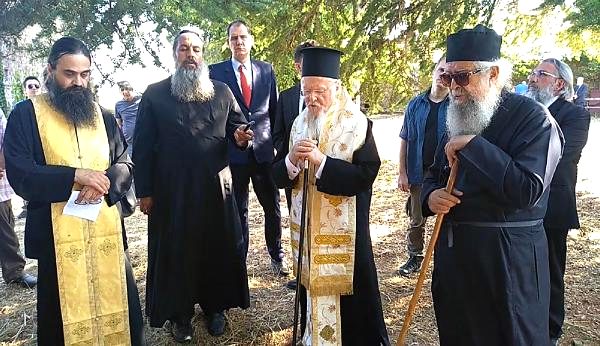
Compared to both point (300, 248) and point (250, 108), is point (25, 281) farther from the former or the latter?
point (300, 248)

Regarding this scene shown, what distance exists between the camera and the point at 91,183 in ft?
9.14

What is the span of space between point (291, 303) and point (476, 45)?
2847 mm

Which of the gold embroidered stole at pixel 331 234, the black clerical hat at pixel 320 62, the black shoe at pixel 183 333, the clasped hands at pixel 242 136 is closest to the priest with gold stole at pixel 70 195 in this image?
the black shoe at pixel 183 333

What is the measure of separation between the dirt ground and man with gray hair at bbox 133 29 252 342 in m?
0.35

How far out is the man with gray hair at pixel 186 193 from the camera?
3535 mm

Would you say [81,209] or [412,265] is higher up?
[81,209]

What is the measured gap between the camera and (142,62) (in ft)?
24.3

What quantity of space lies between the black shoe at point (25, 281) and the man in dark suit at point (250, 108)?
2422 mm

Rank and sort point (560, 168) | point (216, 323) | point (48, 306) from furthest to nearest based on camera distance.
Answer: point (216, 323)
point (560, 168)
point (48, 306)

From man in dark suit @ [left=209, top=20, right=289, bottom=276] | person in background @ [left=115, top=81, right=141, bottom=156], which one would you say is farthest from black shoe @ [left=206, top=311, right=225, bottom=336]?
person in background @ [left=115, top=81, right=141, bottom=156]

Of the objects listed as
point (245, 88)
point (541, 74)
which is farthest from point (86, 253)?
point (541, 74)

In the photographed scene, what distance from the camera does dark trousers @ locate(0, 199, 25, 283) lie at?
4.92 meters

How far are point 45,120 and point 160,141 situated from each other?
83 centimetres

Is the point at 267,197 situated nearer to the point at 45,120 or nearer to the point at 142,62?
the point at 45,120
